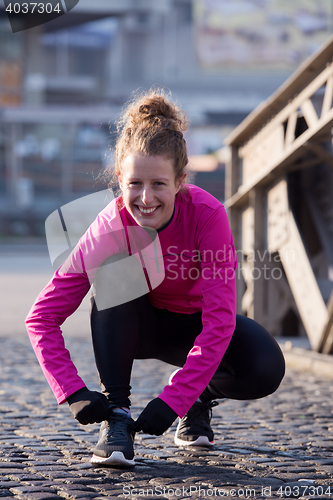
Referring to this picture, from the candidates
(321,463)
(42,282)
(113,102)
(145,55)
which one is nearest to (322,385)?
(321,463)

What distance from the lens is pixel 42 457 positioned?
8.33 feet

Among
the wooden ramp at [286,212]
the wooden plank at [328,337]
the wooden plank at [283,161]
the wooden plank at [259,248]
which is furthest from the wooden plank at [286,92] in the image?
the wooden plank at [328,337]

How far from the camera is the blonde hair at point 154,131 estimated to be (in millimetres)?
2373

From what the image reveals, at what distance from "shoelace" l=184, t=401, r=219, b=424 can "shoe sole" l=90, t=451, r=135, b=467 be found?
0.45 metres

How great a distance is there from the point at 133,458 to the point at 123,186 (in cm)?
99

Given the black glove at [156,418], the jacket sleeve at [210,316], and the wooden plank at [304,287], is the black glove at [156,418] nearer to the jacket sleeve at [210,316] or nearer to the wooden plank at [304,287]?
the jacket sleeve at [210,316]

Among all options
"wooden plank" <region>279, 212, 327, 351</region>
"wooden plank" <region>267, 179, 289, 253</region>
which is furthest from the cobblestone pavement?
"wooden plank" <region>267, 179, 289, 253</region>

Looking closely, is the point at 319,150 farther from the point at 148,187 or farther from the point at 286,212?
the point at 148,187

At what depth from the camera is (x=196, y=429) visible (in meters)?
2.76

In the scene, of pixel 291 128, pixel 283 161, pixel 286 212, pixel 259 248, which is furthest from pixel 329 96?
pixel 259 248

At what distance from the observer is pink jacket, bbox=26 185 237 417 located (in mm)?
2320

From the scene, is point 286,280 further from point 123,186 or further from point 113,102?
point 113,102

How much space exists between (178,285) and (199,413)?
0.58 metres

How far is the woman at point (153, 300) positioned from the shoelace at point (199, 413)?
3.8 inches
